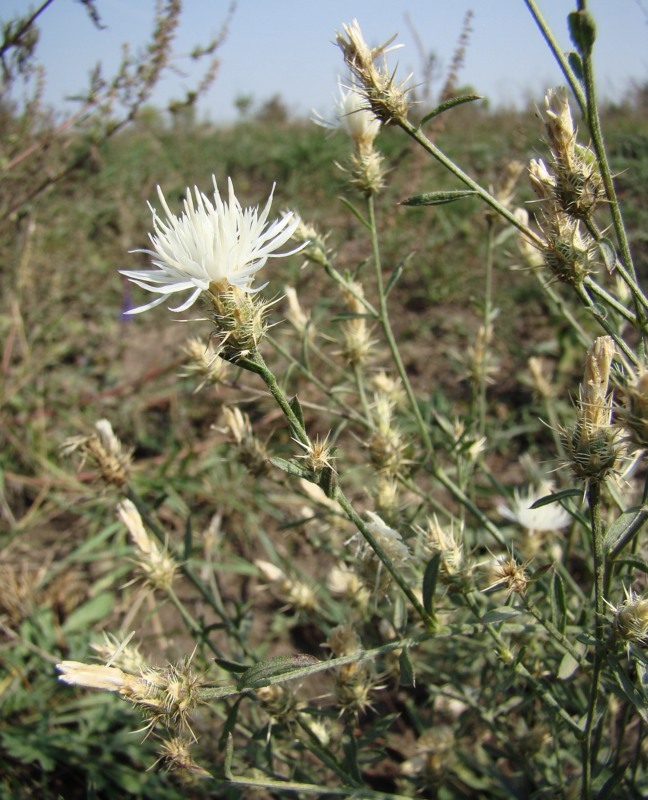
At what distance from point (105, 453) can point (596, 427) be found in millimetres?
958

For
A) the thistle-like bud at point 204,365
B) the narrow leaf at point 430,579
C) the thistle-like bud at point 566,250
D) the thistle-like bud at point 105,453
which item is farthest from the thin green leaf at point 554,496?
the thistle-like bud at point 105,453

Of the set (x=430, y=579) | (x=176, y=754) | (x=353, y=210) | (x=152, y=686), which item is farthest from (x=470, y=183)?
(x=176, y=754)

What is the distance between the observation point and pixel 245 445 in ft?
4.51

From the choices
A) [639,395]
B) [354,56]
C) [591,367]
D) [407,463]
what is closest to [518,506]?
[407,463]

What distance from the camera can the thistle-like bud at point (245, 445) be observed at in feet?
4.49

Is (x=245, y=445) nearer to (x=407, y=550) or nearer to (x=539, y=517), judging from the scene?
(x=407, y=550)

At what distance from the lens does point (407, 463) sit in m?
1.34

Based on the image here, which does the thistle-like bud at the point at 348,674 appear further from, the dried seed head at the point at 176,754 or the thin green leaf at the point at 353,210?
the thin green leaf at the point at 353,210

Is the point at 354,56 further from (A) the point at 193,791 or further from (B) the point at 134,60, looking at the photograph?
(A) the point at 193,791

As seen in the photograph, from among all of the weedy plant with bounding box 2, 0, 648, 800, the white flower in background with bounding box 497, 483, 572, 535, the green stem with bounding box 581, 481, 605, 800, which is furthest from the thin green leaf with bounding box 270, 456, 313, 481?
the white flower in background with bounding box 497, 483, 572, 535

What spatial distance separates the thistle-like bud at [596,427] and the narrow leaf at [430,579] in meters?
0.24

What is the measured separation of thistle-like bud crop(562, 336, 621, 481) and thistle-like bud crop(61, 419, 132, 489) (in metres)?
0.92

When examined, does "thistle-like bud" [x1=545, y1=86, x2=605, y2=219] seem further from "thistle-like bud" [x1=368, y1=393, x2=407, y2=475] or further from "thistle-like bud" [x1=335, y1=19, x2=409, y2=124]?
"thistle-like bud" [x1=368, y1=393, x2=407, y2=475]

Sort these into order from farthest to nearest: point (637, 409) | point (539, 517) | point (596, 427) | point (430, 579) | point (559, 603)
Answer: point (539, 517) → point (559, 603) → point (430, 579) → point (596, 427) → point (637, 409)
